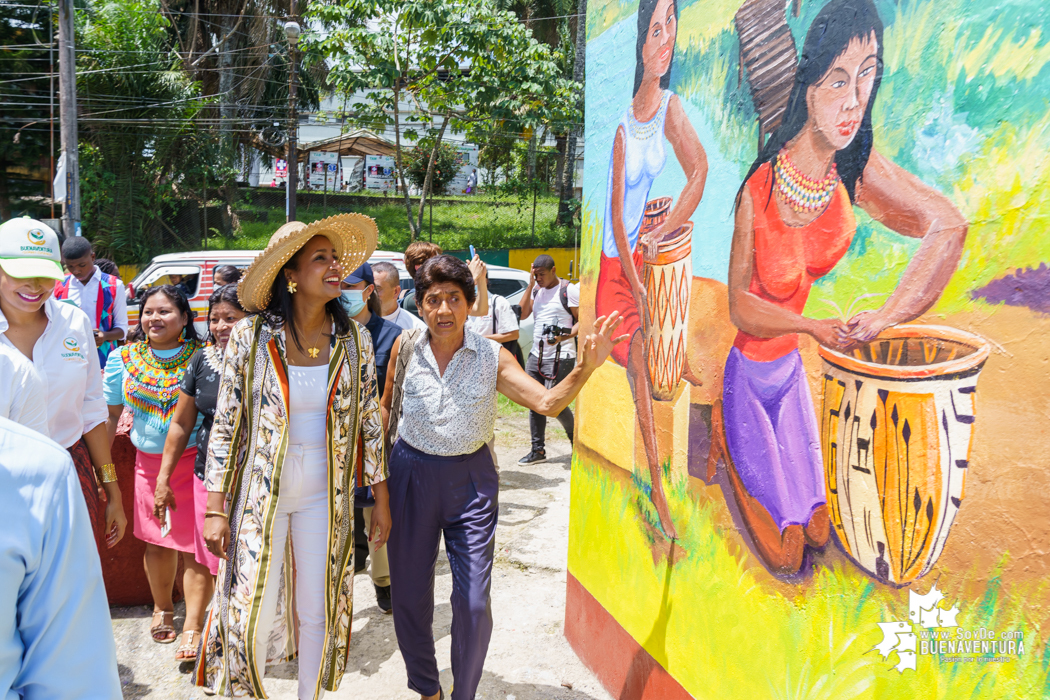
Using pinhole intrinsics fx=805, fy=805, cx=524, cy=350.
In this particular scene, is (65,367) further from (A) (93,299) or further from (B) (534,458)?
(B) (534,458)

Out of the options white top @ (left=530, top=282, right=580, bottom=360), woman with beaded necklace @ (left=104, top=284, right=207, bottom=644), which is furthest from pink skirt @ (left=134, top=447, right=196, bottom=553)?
white top @ (left=530, top=282, right=580, bottom=360)

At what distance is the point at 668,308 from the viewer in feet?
10.1

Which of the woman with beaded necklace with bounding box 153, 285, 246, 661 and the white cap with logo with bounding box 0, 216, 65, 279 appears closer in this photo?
the white cap with logo with bounding box 0, 216, 65, 279

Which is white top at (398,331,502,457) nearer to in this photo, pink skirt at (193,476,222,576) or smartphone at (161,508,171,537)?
pink skirt at (193,476,222,576)

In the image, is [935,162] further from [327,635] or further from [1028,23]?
[327,635]

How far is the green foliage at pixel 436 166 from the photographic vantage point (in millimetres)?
22438

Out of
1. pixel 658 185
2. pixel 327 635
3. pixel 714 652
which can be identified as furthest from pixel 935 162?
pixel 327 635

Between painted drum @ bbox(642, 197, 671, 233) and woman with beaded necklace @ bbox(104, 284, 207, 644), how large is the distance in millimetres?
2411

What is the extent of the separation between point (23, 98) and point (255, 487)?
20881 millimetres

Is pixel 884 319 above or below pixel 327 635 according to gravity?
above

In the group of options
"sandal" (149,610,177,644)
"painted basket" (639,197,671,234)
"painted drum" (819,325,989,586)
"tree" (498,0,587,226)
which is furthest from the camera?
"tree" (498,0,587,226)

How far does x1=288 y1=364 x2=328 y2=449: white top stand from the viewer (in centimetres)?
303

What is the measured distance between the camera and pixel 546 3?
25750 mm

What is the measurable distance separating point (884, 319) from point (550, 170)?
22.6 m
